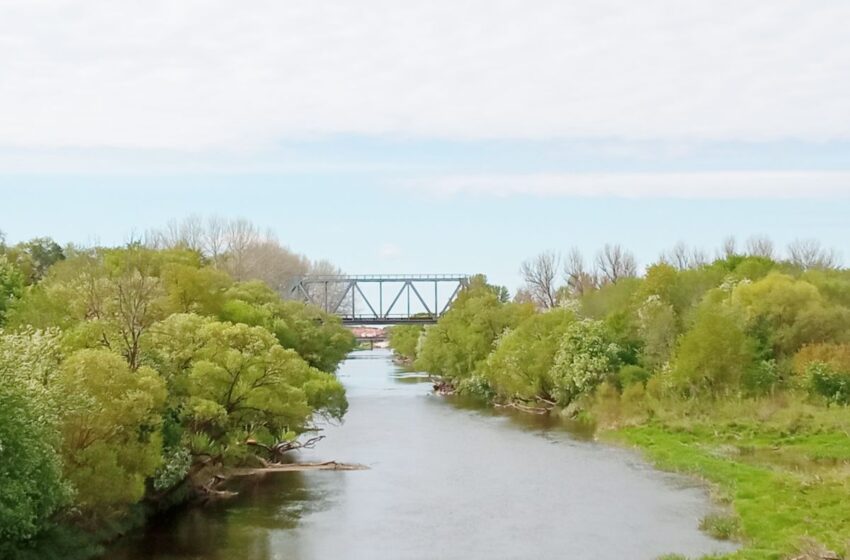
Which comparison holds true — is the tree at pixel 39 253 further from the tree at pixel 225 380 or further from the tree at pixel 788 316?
the tree at pixel 788 316

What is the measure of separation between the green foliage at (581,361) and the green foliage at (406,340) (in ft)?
211

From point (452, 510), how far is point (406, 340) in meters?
104

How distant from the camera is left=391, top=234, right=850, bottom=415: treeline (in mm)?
54000

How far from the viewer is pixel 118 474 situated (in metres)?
27.7

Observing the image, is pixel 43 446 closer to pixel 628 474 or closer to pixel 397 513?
pixel 397 513

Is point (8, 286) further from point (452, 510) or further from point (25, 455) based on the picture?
point (25, 455)

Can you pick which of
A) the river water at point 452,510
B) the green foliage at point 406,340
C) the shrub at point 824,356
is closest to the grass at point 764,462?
the river water at point 452,510

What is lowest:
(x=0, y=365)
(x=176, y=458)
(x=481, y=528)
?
(x=481, y=528)

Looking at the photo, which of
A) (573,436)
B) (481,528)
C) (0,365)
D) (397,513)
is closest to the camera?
(0,365)

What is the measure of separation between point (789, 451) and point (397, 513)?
19546mm

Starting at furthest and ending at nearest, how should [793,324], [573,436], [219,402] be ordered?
[793,324]
[573,436]
[219,402]

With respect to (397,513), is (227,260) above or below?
above

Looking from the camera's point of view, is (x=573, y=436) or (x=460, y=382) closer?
(x=573, y=436)

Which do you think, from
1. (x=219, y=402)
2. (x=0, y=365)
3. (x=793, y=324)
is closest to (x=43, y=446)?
(x=0, y=365)
